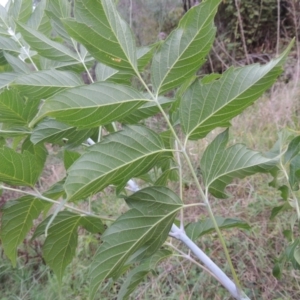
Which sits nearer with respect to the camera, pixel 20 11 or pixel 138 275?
Result: pixel 138 275

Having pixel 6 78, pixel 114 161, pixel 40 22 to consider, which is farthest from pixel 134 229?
pixel 40 22

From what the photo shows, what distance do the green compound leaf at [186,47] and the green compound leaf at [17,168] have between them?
0.71 ft

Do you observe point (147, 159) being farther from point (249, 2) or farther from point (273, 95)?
point (249, 2)

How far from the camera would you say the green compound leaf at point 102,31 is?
15.8 inches

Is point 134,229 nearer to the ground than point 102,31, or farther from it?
nearer to the ground

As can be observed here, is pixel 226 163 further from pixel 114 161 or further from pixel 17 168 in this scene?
pixel 17 168

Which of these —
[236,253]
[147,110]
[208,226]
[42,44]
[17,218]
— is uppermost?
[42,44]

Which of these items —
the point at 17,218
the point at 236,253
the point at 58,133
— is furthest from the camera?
the point at 236,253

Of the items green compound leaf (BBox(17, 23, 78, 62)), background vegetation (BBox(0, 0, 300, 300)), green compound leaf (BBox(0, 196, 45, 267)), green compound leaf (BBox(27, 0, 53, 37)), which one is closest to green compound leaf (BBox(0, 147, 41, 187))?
green compound leaf (BBox(0, 196, 45, 267))

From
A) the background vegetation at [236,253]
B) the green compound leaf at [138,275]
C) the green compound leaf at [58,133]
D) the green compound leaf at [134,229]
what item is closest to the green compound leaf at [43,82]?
the green compound leaf at [58,133]

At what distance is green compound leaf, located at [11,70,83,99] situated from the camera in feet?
1.49

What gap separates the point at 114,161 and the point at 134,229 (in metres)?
0.09

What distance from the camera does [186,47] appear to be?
1.41 feet

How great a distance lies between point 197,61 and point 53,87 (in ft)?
0.56
